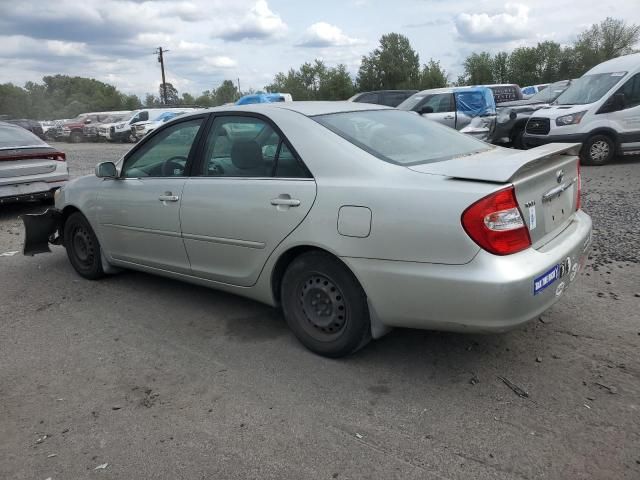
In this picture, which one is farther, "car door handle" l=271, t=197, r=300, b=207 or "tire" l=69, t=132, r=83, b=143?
"tire" l=69, t=132, r=83, b=143

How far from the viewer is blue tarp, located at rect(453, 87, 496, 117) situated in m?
13.7

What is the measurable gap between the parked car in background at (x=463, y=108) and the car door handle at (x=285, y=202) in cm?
1079

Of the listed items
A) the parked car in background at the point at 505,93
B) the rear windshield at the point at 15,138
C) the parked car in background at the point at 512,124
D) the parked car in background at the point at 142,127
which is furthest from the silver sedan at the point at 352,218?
the parked car in background at the point at 142,127

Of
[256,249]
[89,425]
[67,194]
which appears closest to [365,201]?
[256,249]

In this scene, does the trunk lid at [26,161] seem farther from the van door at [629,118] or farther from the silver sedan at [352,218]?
the van door at [629,118]

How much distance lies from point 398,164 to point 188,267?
Answer: 189 cm

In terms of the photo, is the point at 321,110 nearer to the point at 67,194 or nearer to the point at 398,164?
the point at 398,164

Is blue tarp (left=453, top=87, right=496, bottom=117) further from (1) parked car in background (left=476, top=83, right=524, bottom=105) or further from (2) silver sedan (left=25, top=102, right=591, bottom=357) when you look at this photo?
(2) silver sedan (left=25, top=102, right=591, bottom=357)

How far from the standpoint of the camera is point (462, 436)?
270 cm

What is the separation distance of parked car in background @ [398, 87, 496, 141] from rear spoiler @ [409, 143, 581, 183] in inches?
410

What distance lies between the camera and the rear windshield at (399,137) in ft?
11.3

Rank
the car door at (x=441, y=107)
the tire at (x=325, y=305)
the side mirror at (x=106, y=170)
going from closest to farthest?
the tire at (x=325, y=305), the side mirror at (x=106, y=170), the car door at (x=441, y=107)

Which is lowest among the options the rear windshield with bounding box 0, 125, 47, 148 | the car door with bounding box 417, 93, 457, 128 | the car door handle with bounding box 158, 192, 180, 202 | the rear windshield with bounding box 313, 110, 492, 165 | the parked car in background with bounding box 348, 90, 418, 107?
the car door handle with bounding box 158, 192, 180, 202

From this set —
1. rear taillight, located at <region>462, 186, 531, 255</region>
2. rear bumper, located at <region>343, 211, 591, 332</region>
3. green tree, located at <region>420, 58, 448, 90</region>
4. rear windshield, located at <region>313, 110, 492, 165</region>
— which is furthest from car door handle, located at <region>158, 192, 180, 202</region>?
green tree, located at <region>420, 58, 448, 90</region>
